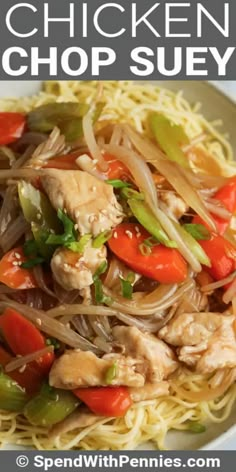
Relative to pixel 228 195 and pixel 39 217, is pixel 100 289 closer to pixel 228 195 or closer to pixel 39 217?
pixel 39 217

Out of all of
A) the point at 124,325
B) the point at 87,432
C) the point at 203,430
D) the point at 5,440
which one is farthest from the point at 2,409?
the point at 203,430

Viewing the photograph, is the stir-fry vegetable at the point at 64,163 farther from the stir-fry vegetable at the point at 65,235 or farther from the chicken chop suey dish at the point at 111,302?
the stir-fry vegetable at the point at 65,235

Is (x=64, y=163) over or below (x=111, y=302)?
over

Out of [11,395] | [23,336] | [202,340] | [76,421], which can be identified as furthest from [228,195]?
[11,395]

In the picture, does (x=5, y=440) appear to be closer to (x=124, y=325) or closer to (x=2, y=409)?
(x=2, y=409)

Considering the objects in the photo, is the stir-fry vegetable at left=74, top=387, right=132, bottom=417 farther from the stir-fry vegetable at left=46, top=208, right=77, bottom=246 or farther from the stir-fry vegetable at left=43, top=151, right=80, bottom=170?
the stir-fry vegetable at left=43, top=151, right=80, bottom=170

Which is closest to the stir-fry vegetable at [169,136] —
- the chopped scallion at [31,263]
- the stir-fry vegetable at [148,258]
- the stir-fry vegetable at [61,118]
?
the stir-fry vegetable at [61,118]
